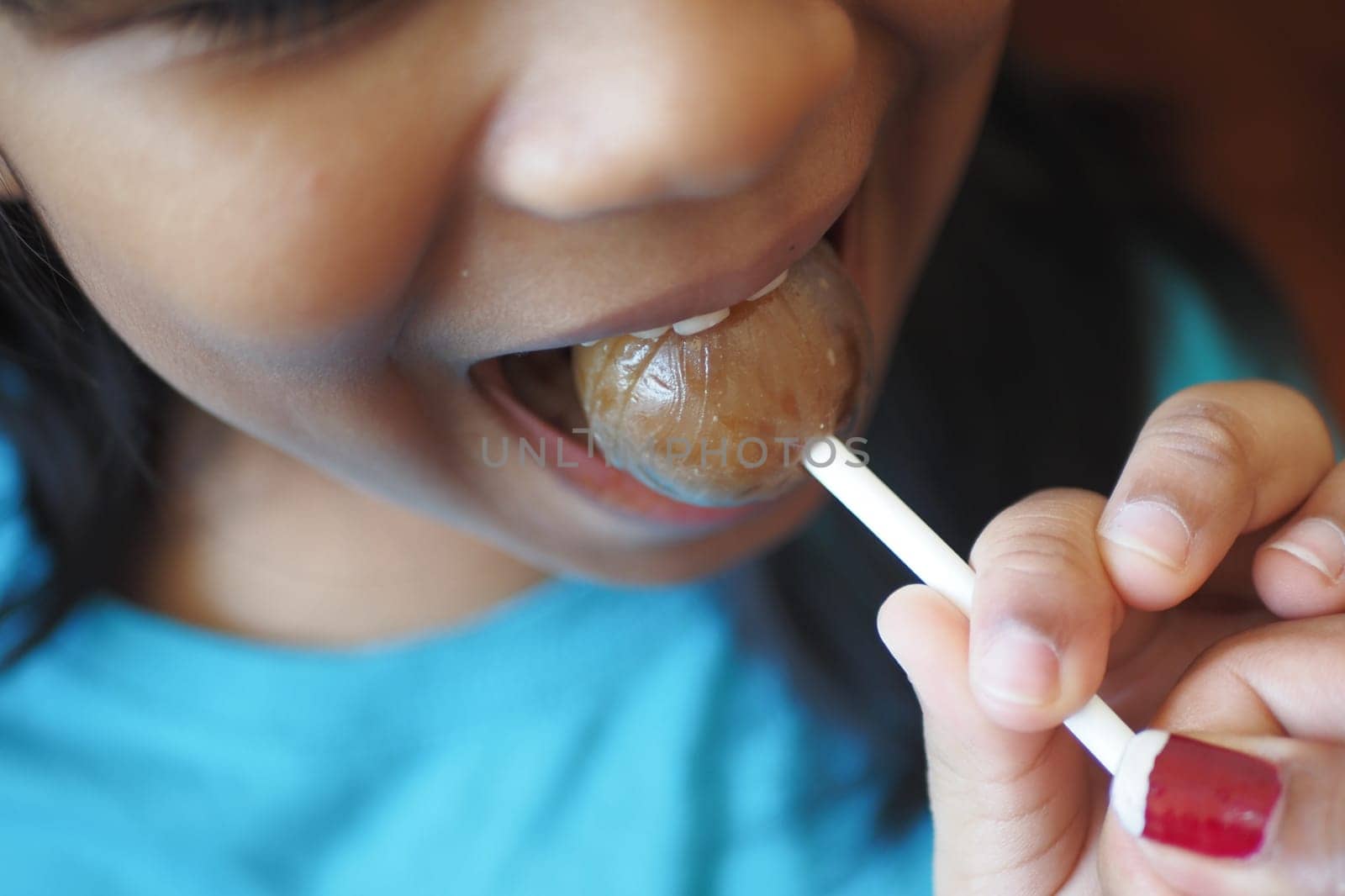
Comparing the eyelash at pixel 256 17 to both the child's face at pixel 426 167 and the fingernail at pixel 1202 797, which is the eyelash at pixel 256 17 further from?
the fingernail at pixel 1202 797

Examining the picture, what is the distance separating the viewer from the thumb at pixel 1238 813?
48 cm

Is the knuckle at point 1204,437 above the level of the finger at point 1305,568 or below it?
above

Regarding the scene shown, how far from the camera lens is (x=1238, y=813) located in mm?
486

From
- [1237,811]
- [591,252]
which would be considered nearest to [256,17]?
[591,252]

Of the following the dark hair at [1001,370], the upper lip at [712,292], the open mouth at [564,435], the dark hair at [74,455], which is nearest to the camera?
the upper lip at [712,292]

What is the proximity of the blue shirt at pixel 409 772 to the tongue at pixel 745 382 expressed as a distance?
14.5 inches

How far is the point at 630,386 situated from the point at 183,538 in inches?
20.5

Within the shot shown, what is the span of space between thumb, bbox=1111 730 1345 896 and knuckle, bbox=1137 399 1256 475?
0.52 feet

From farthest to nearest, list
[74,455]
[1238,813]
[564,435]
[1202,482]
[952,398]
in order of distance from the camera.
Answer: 1. [952,398]
2. [74,455]
3. [564,435]
4. [1202,482]
5. [1238,813]

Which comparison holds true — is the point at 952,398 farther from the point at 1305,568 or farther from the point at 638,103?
the point at 638,103

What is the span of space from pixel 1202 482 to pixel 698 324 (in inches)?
10.7

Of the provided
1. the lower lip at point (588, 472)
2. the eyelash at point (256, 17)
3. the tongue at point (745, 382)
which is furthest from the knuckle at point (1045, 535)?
the eyelash at point (256, 17)

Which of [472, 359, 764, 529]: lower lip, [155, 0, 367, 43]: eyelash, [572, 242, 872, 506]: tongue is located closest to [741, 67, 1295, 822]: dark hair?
[472, 359, 764, 529]: lower lip

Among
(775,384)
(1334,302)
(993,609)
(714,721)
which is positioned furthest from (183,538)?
(1334,302)
